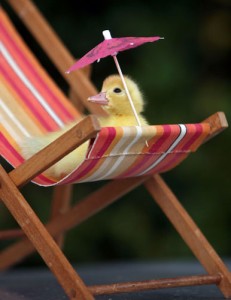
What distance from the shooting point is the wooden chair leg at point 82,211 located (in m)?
4.23

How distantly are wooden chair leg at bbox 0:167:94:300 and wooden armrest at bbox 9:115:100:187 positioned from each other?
0.14 ft

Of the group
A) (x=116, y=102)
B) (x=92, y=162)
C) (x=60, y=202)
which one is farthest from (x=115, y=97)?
(x=60, y=202)

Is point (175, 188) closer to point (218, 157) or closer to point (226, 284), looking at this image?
point (218, 157)

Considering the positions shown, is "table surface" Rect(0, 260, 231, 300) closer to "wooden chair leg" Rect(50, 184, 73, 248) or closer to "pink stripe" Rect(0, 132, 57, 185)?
"wooden chair leg" Rect(50, 184, 73, 248)

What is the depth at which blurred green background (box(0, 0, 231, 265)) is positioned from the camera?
5.98m

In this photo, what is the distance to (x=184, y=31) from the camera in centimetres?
615

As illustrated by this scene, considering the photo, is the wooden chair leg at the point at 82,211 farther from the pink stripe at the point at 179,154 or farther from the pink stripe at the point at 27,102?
the pink stripe at the point at 27,102

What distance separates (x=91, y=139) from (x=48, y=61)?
113 inches

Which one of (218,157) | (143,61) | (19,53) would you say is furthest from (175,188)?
(19,53)

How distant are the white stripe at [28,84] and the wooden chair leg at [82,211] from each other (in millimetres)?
365

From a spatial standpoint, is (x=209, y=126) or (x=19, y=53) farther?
(x=19, y=53)

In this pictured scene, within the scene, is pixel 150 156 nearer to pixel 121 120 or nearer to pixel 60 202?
pixel 121 120

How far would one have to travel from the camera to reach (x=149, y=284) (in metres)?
3.70

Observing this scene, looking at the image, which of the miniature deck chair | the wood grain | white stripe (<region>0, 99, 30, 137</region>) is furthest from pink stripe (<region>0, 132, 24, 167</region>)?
the wood grain
